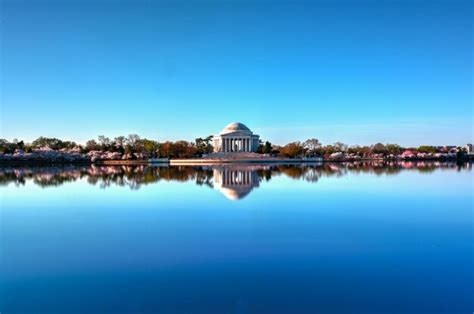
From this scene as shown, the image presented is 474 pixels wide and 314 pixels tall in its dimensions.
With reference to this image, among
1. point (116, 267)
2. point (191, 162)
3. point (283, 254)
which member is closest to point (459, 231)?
point (283, 254)

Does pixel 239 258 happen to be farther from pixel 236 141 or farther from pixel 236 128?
pixel 236 128

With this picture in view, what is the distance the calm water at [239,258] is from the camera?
19.3 feet

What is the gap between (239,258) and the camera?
7.90 metres

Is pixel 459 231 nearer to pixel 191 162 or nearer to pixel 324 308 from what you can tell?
pixel 324 308

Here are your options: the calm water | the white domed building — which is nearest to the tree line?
the white domed building

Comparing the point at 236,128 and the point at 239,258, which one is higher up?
the point at 236,128

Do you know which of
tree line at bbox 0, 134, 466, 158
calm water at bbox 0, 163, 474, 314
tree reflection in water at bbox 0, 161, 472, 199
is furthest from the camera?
tree line at bbox 0, 134, 466, 158

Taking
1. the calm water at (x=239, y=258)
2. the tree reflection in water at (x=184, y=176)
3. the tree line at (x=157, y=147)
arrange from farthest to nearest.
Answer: the tree line at (x=157, y=147) → the tree reflection in water at (x=184, y=176) → the calm water at (x=239, y=258)

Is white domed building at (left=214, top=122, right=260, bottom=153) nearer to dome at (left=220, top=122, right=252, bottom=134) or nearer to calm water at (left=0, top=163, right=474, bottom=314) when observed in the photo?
dome at (left=220, top=122, right=252, bottom=134)

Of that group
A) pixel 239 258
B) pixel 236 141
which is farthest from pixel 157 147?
pixel 239 258

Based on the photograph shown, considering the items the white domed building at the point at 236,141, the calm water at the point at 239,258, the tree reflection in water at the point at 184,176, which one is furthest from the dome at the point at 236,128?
the calm water at the point at 239,258

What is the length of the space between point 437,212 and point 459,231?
3.13 metres

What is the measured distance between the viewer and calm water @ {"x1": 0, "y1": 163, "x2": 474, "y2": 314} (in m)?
5.88

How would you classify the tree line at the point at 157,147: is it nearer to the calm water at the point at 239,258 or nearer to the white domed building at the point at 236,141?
the white domed building at the point at 236,141
